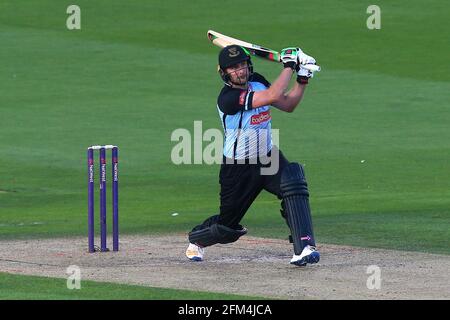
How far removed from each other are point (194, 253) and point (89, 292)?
216 cm

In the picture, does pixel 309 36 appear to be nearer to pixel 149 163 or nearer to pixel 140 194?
pixel 149 163

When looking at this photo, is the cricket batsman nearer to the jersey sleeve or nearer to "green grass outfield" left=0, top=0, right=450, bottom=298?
the jersey sleeve

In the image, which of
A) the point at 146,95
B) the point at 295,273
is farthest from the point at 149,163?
the point at 295,273

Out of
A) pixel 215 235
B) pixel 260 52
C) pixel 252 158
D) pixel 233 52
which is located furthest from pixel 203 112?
pixel 233 52

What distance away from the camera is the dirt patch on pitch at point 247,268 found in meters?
10.6

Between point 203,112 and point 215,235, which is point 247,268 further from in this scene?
point 203,112

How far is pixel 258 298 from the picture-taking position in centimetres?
1016

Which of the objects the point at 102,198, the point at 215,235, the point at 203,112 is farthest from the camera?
the point at 203,112

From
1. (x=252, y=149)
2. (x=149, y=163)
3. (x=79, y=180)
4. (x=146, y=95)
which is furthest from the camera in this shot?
(x=146, y=95)

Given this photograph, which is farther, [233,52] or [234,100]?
[233,52]

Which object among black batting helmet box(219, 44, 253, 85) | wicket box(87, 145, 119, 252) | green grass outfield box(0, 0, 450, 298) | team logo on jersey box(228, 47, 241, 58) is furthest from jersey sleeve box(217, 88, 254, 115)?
green grass outfield box(0, 0, 450, 298)

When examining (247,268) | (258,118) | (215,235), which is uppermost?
(258,118)

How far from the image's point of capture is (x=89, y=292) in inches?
409
